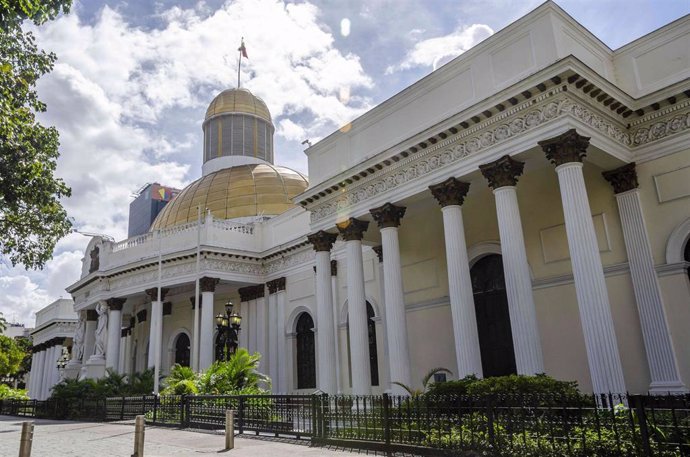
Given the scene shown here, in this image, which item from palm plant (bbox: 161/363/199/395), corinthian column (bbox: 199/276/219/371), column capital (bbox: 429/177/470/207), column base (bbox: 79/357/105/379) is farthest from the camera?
column base (bbox: 79/357/105/379)

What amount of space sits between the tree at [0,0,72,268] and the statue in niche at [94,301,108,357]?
15083 millimetres

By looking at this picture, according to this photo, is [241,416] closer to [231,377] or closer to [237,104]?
[231,377]

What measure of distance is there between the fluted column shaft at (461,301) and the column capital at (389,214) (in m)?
2.06

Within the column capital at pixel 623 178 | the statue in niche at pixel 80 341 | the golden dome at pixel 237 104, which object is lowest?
the statue in niche at pixel 80 341

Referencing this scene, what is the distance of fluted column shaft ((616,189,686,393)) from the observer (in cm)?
1237

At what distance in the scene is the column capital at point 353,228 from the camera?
1758 cm

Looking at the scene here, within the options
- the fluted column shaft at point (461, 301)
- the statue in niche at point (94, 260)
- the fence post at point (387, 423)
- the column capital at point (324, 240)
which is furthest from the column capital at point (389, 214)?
the statue in niche at point (94, 260)

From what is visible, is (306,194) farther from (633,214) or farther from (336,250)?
(633,214)

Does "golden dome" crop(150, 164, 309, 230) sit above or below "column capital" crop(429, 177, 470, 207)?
above

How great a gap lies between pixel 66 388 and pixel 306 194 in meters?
13.6

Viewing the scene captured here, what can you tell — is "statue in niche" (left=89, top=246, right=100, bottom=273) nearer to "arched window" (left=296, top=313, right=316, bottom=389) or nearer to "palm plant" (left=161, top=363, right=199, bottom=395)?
"palm plant" (left=161, top=363, right=199, bottom=395)

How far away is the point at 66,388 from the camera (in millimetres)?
23016

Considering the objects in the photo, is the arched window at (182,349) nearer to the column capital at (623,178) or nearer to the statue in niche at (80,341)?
the statue in niche at (80,341)

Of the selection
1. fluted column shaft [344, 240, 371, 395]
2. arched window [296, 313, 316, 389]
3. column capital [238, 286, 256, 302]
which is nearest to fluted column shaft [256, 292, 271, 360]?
column capital [238, 286, 256, 302]
